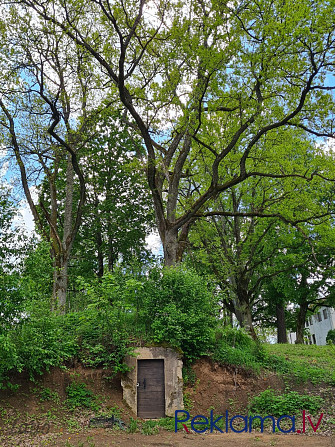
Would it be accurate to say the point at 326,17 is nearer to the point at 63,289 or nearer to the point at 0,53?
the point at 0,53

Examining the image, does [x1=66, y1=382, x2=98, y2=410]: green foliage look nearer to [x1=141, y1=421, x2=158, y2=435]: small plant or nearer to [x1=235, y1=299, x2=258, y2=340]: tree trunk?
[x1=141, y1=421, x2=158, y2=435]: small plant

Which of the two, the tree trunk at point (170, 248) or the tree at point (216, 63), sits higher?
the tree at point (216, 63)

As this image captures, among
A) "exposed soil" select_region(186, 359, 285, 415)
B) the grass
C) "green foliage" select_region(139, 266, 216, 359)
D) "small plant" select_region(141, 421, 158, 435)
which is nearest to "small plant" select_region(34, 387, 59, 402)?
"small plant" select_region(141, 421, 158, 435)

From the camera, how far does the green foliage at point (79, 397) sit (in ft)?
33.1

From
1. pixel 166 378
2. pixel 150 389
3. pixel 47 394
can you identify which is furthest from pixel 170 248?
pixel 47 394

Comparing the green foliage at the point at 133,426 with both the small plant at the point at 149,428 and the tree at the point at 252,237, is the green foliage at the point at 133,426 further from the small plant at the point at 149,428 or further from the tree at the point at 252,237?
the tree at the point at 252,237

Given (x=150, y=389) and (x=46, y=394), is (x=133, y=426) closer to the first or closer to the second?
(x=150, y=389)

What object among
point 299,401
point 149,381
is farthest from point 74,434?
point 299,401

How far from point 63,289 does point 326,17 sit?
13.2 m

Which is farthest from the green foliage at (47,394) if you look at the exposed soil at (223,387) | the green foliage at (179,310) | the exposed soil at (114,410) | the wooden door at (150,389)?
the exposed soil at (223,387)

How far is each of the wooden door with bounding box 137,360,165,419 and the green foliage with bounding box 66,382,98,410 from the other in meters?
1.27

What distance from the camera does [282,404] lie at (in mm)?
10922

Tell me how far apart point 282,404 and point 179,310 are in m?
3.80

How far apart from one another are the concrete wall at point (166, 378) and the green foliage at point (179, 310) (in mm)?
341
